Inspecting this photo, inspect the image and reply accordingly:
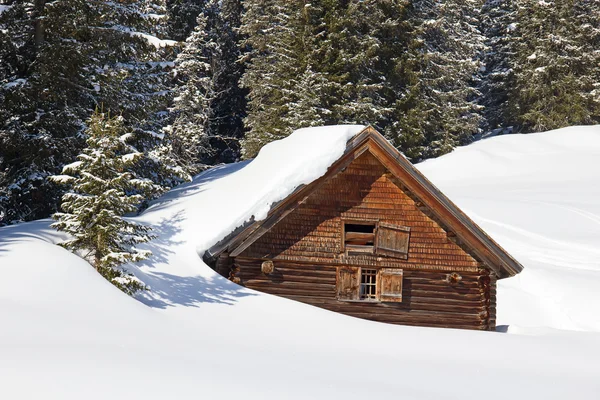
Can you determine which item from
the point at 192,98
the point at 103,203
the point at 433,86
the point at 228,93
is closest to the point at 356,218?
the point at 103,203

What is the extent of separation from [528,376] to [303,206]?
696cm

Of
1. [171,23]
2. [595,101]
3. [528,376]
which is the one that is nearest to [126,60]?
[528,376]

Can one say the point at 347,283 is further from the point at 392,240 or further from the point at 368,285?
the point at 392,240

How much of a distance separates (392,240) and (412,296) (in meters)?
1.52

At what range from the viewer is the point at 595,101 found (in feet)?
165

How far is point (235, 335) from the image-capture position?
13.6 m

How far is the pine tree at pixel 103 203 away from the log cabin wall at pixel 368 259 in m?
3.99

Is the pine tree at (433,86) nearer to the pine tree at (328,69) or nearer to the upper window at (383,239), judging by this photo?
the pine tree at (328,69)

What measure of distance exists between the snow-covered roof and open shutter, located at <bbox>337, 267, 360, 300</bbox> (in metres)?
2.09

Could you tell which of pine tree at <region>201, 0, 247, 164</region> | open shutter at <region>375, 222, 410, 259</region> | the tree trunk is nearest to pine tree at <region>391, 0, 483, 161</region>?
pine tree at <region>201, 0, 247, 164</region>

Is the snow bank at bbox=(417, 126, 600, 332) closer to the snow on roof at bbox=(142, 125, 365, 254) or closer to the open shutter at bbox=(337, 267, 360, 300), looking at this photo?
the open shutter at bbox=(337, 267, 360, 300)

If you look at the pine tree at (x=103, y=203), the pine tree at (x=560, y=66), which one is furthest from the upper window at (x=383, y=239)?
the pine tree at (x=560, y=66)

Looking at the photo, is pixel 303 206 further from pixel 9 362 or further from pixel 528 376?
pixel 9 362

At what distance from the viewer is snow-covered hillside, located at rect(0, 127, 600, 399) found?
10.0m
